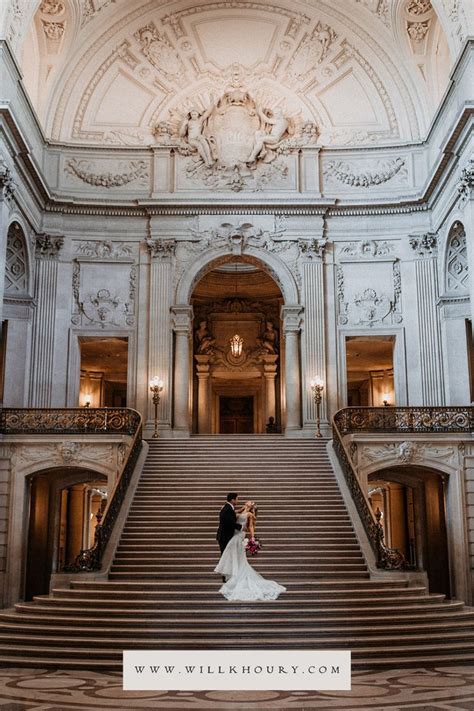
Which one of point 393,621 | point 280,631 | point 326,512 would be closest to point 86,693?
point 280,631

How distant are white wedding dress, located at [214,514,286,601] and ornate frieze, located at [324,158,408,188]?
14.2 metres

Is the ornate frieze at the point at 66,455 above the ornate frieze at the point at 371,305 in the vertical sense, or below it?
below

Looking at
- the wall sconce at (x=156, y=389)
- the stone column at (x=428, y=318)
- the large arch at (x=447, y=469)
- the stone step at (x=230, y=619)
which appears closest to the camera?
the stone step at (x=230, y=619)

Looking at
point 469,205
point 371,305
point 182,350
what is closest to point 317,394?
point 371,305

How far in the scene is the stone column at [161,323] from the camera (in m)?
22.1

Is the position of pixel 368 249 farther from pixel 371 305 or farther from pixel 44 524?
pixel 44 524

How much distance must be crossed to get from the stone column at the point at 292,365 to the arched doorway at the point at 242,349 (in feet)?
14.6

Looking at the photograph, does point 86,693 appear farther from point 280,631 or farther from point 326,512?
point 326,512

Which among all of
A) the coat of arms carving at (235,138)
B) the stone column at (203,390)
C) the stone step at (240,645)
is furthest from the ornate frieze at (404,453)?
the stone column at (203,390)

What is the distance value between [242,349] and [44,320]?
757 centimetres

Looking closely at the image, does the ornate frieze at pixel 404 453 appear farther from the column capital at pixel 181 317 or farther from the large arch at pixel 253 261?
the column capital at pixel 181 317

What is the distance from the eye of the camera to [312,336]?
22.7 metres

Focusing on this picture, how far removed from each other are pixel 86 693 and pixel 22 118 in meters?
15.6

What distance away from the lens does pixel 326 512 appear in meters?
15.8
